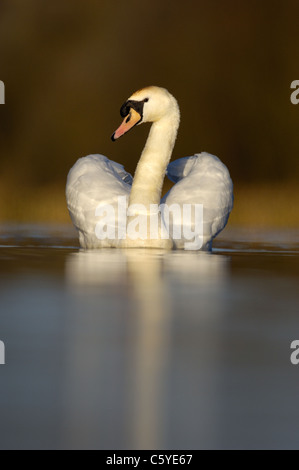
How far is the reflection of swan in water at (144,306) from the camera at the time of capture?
245cm

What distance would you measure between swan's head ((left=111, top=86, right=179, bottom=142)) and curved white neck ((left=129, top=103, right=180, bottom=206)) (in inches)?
2.8

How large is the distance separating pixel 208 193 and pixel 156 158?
72 cm

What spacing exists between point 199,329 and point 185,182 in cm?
369

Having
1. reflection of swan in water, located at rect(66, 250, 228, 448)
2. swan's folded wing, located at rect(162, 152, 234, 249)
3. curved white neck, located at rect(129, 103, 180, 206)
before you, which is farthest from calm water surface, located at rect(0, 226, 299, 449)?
curved white neck, located at rect(129, 103, 180, 206)

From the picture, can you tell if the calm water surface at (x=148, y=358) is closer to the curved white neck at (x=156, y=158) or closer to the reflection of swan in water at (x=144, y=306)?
the reflection of swan in water at (x=144, y=306)

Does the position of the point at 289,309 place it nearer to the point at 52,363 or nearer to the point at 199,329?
the point at 199,329

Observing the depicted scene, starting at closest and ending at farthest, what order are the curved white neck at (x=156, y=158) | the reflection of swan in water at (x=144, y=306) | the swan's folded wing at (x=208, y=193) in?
the reflection of swan in water at (x=144, y=306) < the swan's folded wing at (x=208, y=193) < the curved white neck at (x=156, y=158)

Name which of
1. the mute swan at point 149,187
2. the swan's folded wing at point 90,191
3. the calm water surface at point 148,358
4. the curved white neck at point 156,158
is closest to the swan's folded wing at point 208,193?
the mute swan at point 149,187

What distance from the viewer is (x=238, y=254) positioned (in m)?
7.60

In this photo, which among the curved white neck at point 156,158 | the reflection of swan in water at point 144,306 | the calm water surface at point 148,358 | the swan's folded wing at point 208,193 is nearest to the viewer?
the calm water surface at point 148,358

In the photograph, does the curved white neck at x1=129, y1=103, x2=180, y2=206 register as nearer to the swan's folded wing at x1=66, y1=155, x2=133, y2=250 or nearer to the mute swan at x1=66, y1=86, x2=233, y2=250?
the mute swan at x1=66, y1=86, x2=233, y2=250

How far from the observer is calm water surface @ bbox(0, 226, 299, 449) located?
2270 mm

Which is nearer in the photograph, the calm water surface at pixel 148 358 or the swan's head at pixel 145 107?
the calm water surface at pixel 148 358

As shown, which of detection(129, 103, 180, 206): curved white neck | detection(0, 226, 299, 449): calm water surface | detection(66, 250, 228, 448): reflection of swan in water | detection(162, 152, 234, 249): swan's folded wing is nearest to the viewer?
detection(0, 226, 299, 449): calm water surface
